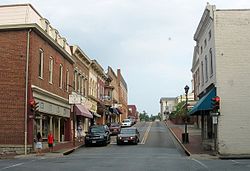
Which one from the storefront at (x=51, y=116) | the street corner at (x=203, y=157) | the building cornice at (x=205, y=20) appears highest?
the building cornice at (x=205, y=20)

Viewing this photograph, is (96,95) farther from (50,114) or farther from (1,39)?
(1,39)

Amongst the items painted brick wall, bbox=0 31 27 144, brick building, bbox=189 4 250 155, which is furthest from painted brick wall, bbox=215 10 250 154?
painted brick wall, bbox=0 31 27 144

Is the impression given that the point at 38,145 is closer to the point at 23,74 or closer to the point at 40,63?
the point at 23,74

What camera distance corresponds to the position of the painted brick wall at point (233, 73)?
28.3m

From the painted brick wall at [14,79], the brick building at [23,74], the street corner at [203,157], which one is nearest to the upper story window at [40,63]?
the brick building at [23,74]

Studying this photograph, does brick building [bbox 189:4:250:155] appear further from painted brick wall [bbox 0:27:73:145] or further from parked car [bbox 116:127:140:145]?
painted brick wall [bbox 0:27:73:145]

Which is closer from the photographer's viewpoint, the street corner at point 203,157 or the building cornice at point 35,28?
the street corner at point 203,157

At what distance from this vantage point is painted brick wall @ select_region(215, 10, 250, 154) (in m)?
28.3

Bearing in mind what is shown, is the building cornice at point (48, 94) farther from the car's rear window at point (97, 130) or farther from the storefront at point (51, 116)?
the car's rear window at point (97, 130)

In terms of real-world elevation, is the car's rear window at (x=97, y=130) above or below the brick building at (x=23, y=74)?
below

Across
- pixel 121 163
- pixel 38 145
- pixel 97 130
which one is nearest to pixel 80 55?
pixel 97 130

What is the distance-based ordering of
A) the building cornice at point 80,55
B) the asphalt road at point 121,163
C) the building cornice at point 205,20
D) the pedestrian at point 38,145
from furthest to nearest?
1. the building cornice at point 80,55
2. the building cornice at point 205,20
3. the pedestrian at point 38,145
4. the asphalt road at point 121,163

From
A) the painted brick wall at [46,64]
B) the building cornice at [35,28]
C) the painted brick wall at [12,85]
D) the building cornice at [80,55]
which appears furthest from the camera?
the building cornice at [80,55]

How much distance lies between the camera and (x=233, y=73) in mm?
28703
